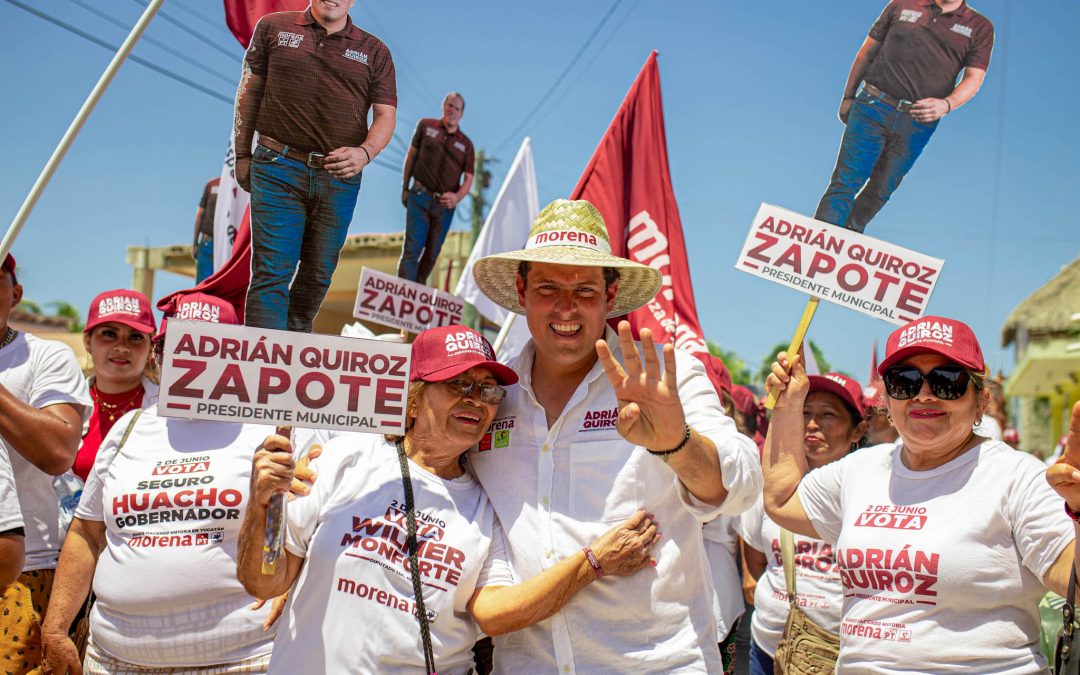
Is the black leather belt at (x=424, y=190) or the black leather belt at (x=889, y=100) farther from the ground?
the black leather belt at (x=424, y=190)

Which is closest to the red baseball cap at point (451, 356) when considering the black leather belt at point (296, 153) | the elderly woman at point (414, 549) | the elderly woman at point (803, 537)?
the elderly woman at point (414, 549)

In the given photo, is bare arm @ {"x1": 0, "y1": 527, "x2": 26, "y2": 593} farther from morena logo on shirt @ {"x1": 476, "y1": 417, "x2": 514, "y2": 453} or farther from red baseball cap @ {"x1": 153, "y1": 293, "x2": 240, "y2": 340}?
morena logo on shirt @ {"x1": 476, "y1": 417, "x2": 514, "y2": 453}

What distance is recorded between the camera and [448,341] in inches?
115

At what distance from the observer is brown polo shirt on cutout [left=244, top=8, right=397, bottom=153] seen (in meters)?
4.38

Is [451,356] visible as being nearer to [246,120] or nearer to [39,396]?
[39,396]

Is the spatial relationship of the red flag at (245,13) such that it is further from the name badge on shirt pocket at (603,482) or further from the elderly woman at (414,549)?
the name badge on shirt pocket at (603,482)

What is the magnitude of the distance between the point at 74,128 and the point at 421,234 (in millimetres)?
2940

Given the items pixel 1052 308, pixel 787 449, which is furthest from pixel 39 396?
Answer: pixel 1052 308

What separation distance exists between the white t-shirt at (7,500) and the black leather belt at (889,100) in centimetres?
433

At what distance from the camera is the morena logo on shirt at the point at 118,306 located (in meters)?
4.32

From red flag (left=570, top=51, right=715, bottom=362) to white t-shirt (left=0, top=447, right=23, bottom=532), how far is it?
3664 mm

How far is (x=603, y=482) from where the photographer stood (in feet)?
9.16

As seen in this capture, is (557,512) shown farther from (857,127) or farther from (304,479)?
A: (857,127)

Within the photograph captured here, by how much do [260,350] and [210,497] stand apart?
95cm
